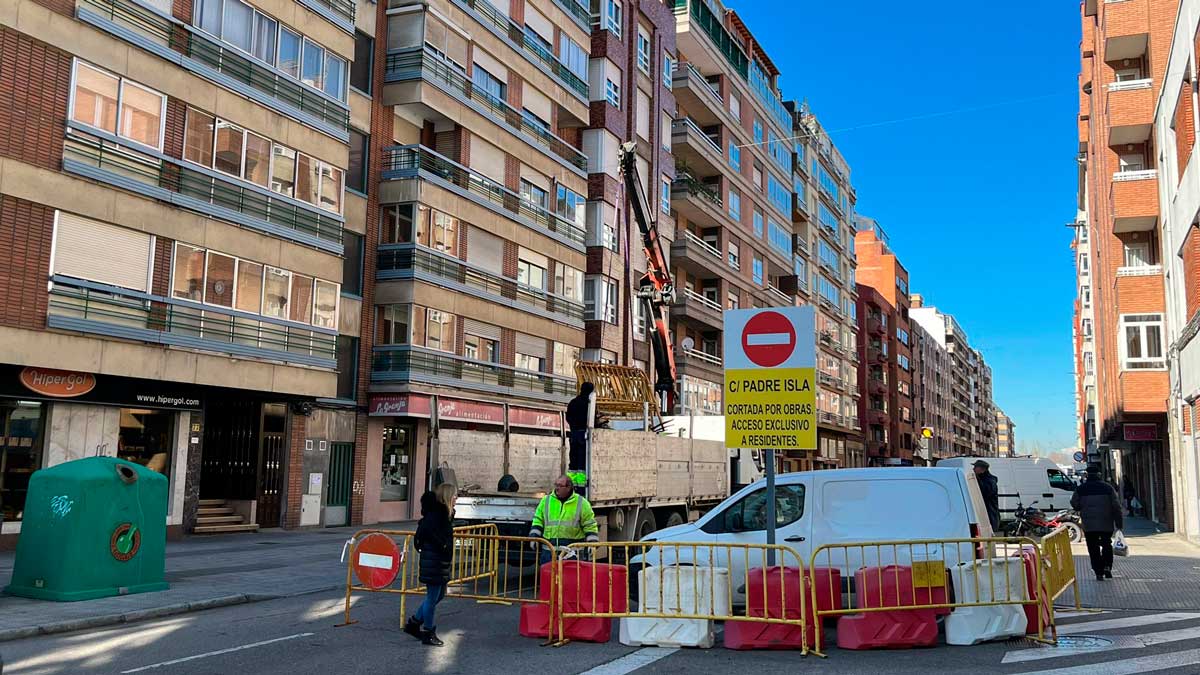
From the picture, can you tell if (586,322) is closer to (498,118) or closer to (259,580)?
(498,118)

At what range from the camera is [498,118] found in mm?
32094

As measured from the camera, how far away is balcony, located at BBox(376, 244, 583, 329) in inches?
1104

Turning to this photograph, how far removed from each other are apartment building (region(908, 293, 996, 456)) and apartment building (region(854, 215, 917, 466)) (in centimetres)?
1255

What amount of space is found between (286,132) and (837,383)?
48.5 m

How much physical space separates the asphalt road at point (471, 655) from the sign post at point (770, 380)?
173 cm

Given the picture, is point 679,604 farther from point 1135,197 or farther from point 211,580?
point 1135,197

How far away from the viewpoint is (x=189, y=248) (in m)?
21.3

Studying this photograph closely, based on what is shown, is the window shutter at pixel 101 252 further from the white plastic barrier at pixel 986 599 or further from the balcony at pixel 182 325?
the white plastic barrier at pixel 986 599

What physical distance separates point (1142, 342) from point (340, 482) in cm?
2272

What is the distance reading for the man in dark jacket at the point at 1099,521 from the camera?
15031 mm

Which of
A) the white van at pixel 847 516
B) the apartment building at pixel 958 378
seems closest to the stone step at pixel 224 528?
the white van at pixel 847 516

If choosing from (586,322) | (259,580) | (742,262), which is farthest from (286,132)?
(742,262)

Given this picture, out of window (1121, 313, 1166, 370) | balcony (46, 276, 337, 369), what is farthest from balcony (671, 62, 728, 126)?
balcony (46, 276, 337, 369)

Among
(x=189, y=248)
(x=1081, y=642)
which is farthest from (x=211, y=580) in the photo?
(x=1081, y=642)
